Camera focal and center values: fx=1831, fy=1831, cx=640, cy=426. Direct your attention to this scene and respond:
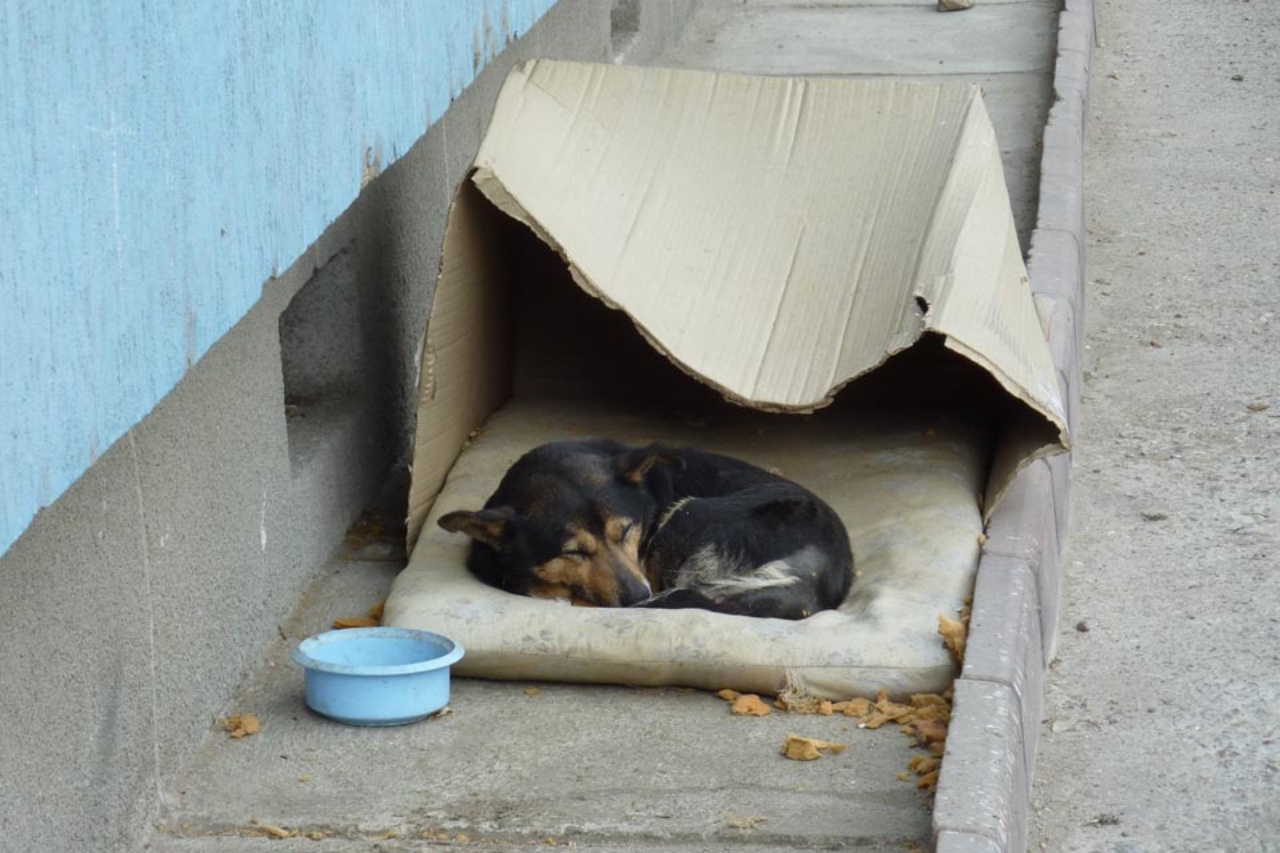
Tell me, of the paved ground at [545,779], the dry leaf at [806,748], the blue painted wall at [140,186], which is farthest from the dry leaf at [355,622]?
the dry leaf at [806,748]

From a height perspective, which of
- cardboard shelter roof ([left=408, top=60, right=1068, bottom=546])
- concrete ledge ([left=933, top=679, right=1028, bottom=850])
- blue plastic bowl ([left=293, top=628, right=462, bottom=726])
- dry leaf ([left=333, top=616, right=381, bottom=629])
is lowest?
dry leaf ([left=333, top=616, right=381, bottom=629])

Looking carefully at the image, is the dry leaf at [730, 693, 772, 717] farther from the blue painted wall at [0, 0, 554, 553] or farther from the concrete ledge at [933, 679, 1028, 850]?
the blue painted wall at [0, 0, 554, 553]

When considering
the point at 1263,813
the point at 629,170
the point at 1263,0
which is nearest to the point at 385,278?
the point at 629,170

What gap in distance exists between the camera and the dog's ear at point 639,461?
5059mm

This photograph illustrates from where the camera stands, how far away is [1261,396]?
24.0 ft

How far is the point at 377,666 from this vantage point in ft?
14.8

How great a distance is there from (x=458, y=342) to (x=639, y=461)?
0.87 metres

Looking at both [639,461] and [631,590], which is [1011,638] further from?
[639,461]

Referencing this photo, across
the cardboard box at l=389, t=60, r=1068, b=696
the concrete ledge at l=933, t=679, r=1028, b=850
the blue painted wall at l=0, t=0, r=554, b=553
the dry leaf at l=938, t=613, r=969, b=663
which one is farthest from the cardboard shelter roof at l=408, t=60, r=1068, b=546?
the concrete ledge at l=933, t=679, r=1028, b=850

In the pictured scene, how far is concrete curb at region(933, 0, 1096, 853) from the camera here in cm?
387

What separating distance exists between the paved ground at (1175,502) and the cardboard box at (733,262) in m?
0.62

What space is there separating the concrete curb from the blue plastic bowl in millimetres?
1248

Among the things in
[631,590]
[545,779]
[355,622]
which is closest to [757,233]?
[631,590]

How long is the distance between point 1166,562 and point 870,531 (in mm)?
1159
